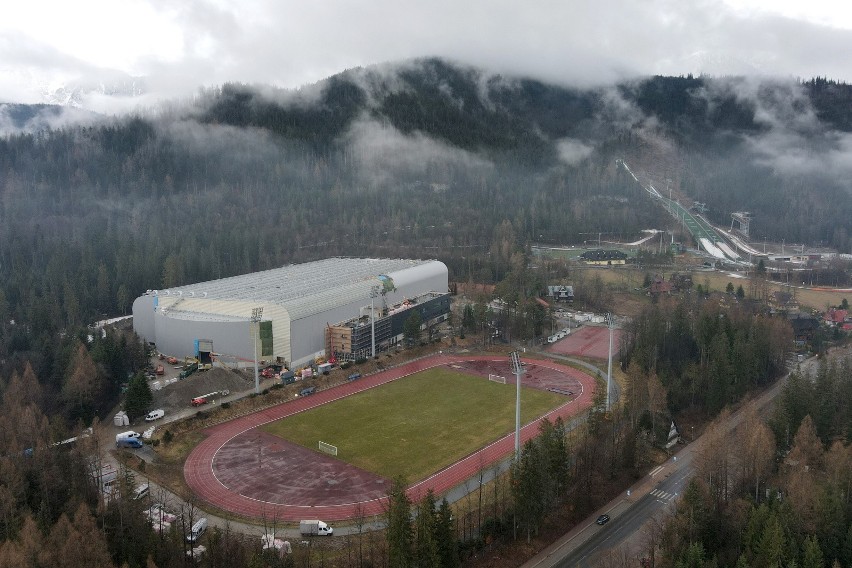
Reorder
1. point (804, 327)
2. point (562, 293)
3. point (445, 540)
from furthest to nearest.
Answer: point (562, 293)
point (804, 327)
point (445, 540)

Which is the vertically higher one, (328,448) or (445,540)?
(445,540)

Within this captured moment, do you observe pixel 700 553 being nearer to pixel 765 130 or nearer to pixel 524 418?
pixel 524 418

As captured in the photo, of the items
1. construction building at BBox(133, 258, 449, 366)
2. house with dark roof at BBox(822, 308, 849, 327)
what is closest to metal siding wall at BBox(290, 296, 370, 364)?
construction building at BBox(133, 258, 449, 366)

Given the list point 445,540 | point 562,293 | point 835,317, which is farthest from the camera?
point 562,293

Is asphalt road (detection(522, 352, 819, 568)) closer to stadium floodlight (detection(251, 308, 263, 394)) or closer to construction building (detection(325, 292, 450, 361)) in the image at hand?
stadium floodlight (detection(251, 308, 263, 394))

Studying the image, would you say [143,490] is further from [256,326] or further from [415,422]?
[256,326]

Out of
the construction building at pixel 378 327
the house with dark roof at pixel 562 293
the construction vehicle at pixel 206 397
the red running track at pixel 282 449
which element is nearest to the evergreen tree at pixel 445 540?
the red running track at pixel 282 449

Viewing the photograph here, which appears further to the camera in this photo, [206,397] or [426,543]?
[206,397]

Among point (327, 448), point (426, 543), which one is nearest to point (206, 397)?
point (327, 448)
